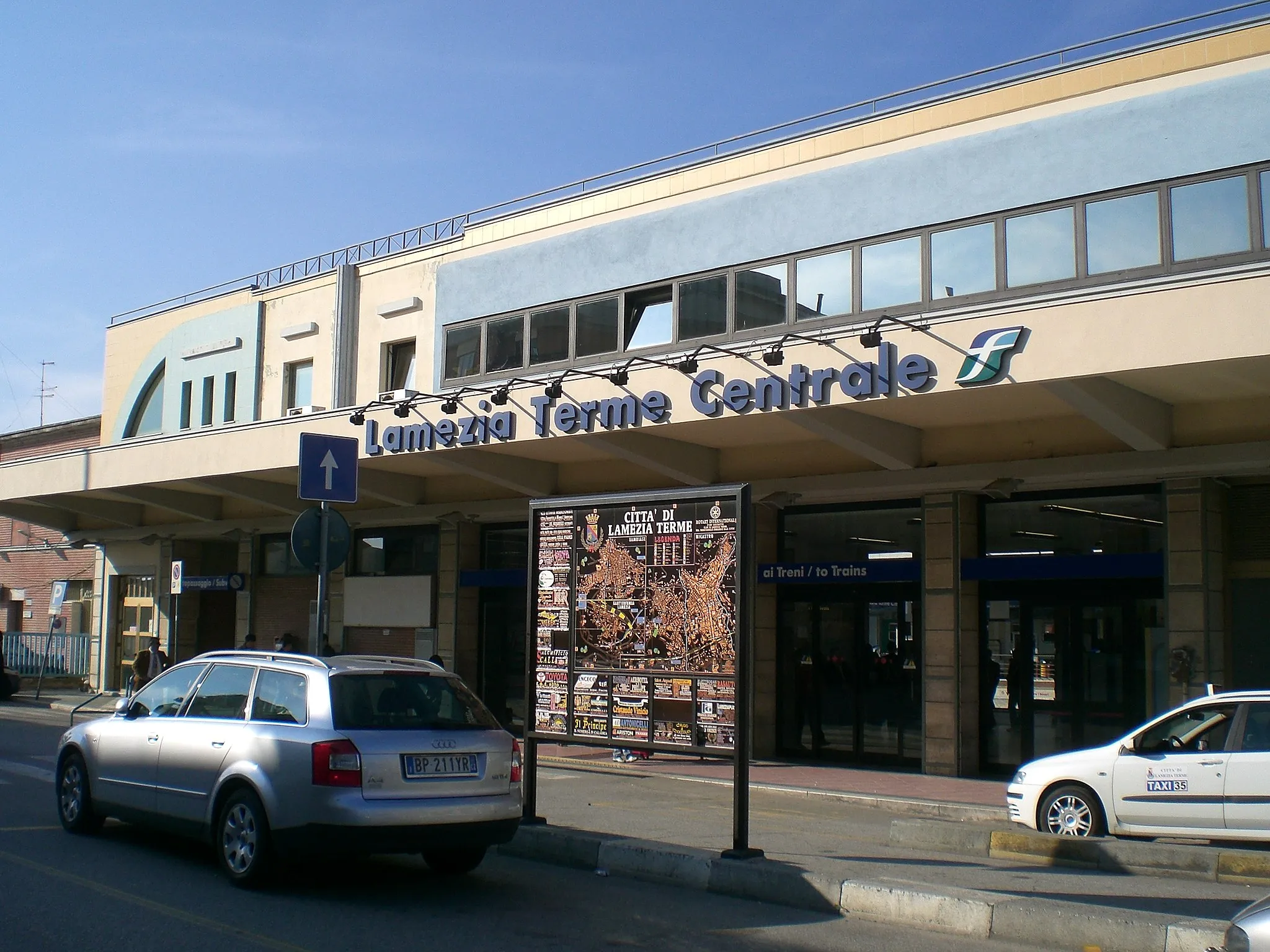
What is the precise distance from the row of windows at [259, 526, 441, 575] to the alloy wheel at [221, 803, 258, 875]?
1532cm

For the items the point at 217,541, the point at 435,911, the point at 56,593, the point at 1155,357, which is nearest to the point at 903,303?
the point at 1155,357

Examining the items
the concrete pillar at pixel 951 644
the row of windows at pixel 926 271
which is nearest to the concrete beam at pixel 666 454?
the row of windows at pixel 926 271

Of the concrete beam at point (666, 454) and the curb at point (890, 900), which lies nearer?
the curb at point (890, 900)

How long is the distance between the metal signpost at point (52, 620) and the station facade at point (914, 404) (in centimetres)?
867

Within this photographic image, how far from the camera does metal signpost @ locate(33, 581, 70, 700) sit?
30.2m

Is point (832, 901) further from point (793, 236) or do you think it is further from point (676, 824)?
point (793, 236)

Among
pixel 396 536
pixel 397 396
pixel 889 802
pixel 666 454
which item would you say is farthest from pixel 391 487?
pixel 889 802

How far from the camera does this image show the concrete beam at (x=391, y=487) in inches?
888

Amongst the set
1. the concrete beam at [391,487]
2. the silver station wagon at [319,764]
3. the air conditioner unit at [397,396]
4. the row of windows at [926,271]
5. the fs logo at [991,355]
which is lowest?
the silver station wagon at [319,764]

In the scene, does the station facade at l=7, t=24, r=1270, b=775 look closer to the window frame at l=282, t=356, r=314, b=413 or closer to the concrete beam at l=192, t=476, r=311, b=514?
the concrete beam at l=192, t=476, r=311, b=514

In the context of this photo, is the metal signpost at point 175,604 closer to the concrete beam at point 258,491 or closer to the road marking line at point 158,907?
the concrete beam at point 258,491

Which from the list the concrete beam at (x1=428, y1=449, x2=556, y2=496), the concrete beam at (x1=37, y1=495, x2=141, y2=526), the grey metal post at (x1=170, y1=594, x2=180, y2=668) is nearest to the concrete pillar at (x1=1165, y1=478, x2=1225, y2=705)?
the concrete beam at (x1=428, y1=449, x2=556, y2=496)

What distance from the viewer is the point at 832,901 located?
8.14 meters

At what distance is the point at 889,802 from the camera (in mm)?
14469
